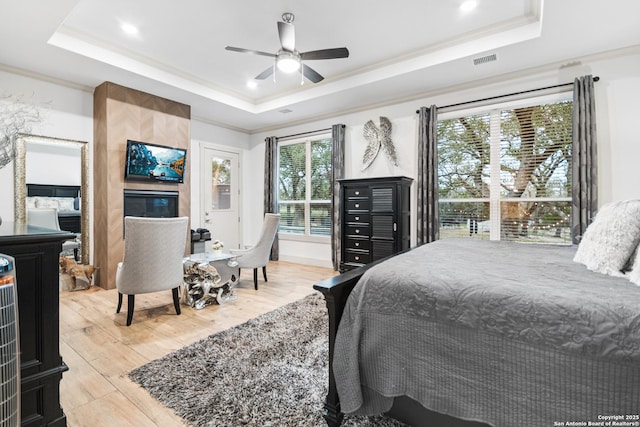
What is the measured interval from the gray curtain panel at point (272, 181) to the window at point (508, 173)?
327 cm

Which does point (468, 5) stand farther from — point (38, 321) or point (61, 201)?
point (61, 201)

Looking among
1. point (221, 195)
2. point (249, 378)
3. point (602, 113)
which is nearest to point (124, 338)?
point (249, 378)

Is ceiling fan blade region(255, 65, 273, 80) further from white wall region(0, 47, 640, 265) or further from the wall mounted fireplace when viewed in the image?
the wall mounted fireplace

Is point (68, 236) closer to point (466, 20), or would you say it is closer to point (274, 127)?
point (466, 20)

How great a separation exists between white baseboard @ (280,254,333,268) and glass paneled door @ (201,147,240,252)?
47.1 inches

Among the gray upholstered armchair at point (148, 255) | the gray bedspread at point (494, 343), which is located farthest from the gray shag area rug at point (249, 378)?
the gray upholstered armchair at point (148, 255)

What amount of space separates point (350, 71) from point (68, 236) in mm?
3962

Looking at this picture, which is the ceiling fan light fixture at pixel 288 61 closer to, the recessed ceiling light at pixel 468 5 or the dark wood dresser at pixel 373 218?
the recessed ceiling light at pixel 468 5

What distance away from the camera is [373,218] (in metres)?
4.48

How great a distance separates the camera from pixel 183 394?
1.78 meters

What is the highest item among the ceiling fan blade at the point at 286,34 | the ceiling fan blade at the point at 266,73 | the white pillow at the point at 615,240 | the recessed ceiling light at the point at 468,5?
the recessed ceiling light at the point at 468,5

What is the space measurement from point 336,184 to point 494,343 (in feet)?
14.5

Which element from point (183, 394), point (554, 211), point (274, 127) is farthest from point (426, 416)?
point (274, 127)

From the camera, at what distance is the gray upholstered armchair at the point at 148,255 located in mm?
2711
